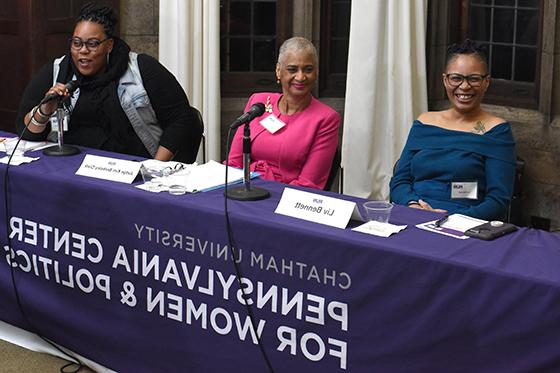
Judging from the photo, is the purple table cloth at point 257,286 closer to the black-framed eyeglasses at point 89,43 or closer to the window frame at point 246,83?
the black-framed eyeglasses at point 89,43

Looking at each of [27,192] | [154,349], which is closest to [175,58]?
[27,192]

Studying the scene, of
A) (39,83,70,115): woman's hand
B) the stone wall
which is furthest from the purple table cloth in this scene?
the stone wall

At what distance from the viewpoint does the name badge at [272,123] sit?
12.7 feet

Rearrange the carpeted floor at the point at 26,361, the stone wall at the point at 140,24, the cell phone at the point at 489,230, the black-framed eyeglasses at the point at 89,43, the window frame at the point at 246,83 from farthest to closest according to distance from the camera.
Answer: the window frame at the point at 246,83, the stone wall at the point at 140,24, the black-framed eyeglasses at the point at 89,43, the carpeted floor at the point at 26,361, the cell phone at the point at 489,230

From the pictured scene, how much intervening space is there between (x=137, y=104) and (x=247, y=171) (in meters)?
1.06

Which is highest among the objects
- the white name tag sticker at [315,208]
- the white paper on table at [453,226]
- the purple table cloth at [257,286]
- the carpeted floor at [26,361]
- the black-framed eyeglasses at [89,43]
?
the black-framed eyeglasses at [89,43]

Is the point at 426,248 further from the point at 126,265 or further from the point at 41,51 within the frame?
the point at 41,51

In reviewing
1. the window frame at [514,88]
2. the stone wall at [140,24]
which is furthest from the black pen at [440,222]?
the stone wall at [140,24]

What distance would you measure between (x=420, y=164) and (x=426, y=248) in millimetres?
1101

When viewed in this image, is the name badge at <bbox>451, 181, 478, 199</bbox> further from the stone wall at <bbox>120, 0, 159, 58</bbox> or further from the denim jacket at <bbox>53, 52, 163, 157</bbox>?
the stone wall at <bbox>120, 0, 159, 58</bbox>

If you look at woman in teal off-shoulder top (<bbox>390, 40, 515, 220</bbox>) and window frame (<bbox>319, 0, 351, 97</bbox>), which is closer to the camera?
woman in teal off-shoulder top (<bbox>390, 40, 515, 220</bbox>)

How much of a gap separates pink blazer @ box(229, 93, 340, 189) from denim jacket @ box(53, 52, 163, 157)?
447mm

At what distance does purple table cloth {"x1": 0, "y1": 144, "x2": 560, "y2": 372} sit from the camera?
245 cm

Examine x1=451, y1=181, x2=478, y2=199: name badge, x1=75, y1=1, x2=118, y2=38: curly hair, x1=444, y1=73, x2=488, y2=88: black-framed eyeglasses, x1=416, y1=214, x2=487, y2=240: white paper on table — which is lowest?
x1=451, y1=181, x2=478, y2=199: name badge
